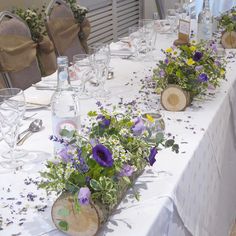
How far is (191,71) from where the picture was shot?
153 cm

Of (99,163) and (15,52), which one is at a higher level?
(99,163)

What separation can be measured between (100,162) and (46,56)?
6.67 feet

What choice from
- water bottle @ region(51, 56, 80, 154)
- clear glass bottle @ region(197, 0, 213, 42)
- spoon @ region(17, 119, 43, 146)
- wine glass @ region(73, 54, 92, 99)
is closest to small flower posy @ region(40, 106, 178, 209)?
water bottle @ region(51, 56, 80, 154)

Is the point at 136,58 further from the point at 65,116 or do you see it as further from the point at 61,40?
the point at 65,116

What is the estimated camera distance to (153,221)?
93cm

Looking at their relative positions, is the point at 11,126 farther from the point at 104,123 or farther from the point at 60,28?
the point at 60,28

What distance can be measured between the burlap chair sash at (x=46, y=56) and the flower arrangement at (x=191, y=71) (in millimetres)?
1280

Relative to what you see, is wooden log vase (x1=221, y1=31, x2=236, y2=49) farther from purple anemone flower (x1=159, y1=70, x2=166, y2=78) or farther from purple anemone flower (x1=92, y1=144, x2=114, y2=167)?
purple anemone flower (x1=92, y1=144, x2=114, y2=167)

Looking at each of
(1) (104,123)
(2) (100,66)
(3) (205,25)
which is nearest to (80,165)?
(1) (104,123)

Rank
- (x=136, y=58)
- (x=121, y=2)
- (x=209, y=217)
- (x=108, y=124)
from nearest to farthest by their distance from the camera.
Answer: (x=108, y=124) → (x=209, y=217) → (x=136, y=58) → (x=121, y=2)

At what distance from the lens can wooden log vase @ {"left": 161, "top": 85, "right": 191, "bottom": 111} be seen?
1.50m

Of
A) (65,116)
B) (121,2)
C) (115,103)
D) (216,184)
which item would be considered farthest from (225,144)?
(121,2)

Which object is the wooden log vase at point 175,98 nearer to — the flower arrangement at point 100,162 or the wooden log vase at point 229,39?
the flower arrangement at point 100,162

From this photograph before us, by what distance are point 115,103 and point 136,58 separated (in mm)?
676
